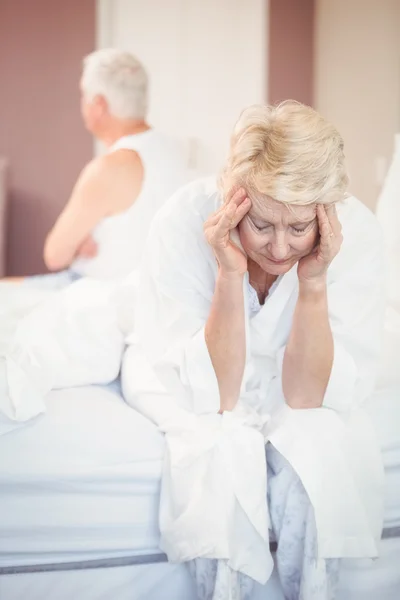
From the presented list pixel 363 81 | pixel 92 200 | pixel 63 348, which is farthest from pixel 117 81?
pixel 63 348

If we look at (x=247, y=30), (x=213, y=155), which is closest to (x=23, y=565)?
(x=213, y=155)

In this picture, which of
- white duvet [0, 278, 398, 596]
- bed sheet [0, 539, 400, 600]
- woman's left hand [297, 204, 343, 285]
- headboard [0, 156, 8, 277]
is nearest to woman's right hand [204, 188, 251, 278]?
woman's left hand [297, 204, 343, 285]

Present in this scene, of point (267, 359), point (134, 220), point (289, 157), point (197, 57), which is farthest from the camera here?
point (197, 57)

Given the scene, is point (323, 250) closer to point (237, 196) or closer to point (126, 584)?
point (237, 196)

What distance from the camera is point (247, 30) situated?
184 centimetres

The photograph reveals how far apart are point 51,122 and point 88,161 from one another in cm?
14

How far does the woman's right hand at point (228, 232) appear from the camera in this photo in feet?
3.47

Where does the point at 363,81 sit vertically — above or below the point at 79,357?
above

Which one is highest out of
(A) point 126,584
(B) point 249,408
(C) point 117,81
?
(C) point 117,81

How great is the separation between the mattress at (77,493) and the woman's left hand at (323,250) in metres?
0.38

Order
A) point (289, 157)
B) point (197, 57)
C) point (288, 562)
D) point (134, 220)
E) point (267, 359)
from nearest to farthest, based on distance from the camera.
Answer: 1. point (289, 157)
2. point (288, 562)
3. point (267, 359)
4. point (134, 220)
5. point (197, 57)

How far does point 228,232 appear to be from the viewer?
1095 millimetres

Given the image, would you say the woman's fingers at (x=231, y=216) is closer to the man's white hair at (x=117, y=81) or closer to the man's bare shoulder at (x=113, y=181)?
the man's bare shoulder at (x=113, y=181)

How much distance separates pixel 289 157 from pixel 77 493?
65 centimetres
